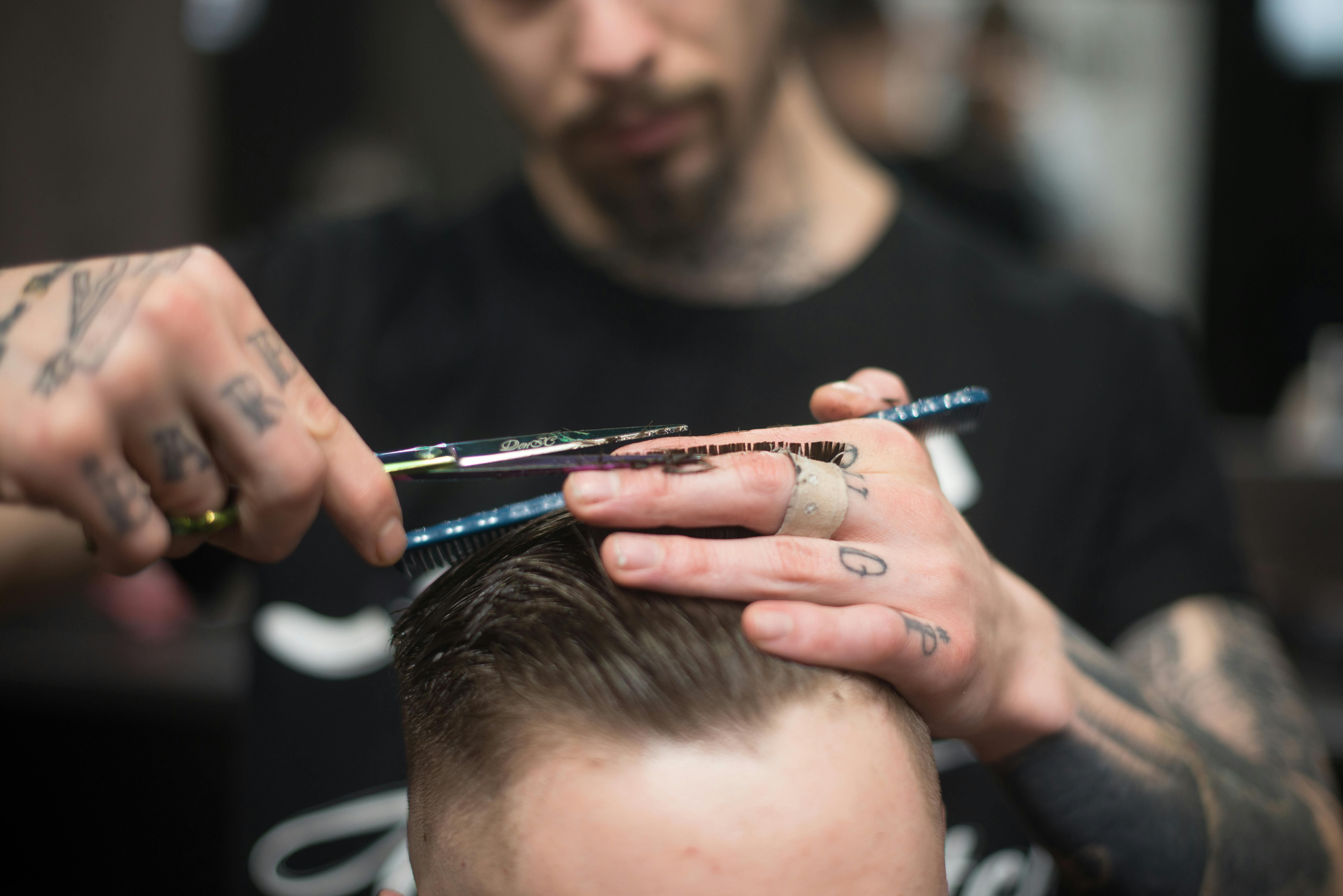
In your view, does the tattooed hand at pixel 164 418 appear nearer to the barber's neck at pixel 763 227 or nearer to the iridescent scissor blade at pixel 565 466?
the iridescent scissor blade at pixel 565 466

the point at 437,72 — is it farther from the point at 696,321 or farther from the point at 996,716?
the point at 996,716

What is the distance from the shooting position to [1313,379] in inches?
111

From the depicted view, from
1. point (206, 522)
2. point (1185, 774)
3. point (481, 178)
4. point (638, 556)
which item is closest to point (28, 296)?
point (206, 522)

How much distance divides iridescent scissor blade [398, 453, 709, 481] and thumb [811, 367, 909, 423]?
169mm

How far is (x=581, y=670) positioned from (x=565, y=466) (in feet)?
0.50

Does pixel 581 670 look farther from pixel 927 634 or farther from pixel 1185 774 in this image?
pixel 1185 774

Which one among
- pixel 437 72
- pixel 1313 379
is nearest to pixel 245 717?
pixel 1313 379

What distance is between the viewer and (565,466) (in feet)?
2.04

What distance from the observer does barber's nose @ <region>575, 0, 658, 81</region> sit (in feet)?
3.33

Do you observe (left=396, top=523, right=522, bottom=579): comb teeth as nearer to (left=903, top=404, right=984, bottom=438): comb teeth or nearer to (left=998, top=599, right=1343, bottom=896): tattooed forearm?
(left=903, top=404, right=984, bottom=438): comb teeth

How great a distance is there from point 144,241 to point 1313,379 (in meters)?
3.85

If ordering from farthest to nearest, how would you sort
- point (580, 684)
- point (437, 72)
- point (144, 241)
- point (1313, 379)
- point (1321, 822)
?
1. point (437, 72)
2. point (144, 241)
3. point (1313, 379)
4. point (1321, 822)
5. point (580, 684)

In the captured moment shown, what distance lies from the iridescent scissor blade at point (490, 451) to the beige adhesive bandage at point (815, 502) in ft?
0.46

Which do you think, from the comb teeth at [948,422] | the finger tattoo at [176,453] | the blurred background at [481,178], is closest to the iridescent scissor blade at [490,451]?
the finger tattoo at [176,453]
